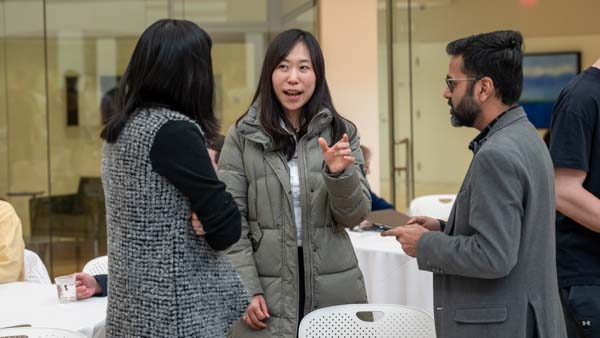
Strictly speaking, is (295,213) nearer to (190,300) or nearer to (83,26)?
(190,300)

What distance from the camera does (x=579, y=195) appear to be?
2.67m

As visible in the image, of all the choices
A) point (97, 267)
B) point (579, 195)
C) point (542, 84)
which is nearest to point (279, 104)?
point (579, 195)

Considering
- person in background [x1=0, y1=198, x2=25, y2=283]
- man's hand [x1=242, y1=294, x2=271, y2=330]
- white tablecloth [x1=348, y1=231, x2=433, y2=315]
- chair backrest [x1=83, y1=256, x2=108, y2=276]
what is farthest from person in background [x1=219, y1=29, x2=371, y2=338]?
white tablecloth [x1=348, y1=231, x2=433, y2=315]

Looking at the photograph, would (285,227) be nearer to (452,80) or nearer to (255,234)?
(255,234)

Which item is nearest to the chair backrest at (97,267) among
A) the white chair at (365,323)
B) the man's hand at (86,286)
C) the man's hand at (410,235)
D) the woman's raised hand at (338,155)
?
the man's hand at (86,286)

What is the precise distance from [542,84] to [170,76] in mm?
7056

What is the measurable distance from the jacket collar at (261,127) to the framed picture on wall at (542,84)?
5.93 m

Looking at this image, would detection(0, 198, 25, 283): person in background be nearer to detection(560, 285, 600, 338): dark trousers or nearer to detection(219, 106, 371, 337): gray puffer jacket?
detection(219, 106, 371, 337): gray puffer jacket

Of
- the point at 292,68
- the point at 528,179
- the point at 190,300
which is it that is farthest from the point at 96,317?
the point at 528,179

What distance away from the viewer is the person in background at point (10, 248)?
367 cm

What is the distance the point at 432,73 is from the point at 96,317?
5335 millimetres

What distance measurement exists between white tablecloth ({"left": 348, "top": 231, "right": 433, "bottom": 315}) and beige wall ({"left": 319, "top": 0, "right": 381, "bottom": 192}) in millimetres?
2672

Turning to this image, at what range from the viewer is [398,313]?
2979 millimetres

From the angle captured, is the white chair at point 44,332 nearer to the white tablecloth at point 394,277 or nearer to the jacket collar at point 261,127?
the jacket collar at point 261,127
